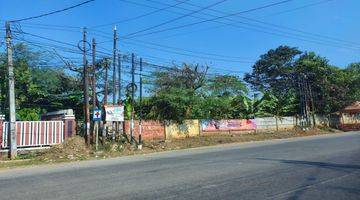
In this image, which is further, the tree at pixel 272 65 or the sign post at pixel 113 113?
the tree at pixel 272 65

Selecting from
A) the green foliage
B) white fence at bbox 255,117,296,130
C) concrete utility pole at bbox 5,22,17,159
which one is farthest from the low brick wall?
concrete utility pole at bbox 5,22,17,159

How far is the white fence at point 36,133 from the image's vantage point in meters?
28.3

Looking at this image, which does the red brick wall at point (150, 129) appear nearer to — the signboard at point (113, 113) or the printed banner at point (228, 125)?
the signboard at point (113, 113)

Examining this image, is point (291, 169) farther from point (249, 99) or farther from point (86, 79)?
point (249, 99)

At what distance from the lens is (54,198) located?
1041 centimetres

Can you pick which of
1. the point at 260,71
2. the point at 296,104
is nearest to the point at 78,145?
Answer: the point at 296,104

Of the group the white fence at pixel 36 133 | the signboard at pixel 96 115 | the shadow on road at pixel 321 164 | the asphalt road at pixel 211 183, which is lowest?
the asphalt road at pixel 211 183

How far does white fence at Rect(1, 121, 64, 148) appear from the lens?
28.3m

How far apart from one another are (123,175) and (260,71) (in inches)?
2556

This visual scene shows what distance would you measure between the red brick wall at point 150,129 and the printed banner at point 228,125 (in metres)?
5.47

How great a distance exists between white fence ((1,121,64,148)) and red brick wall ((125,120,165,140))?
6211mm

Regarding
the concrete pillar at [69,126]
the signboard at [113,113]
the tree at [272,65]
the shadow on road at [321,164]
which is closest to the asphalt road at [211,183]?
the shadow on road at [321,164]

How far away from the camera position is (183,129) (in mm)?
40375

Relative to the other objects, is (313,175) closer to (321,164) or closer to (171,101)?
(321,164)
